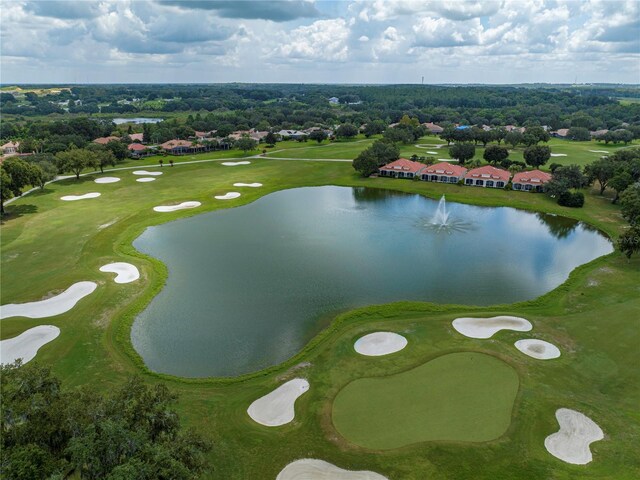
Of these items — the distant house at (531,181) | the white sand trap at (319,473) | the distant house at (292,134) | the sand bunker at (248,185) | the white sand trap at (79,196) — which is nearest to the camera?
the white sand trap at (319,473)

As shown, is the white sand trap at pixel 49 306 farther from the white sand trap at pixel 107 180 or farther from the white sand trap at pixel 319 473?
the white sand trap at pixel 107 180

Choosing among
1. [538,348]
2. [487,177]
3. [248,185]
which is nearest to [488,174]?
[487,177]

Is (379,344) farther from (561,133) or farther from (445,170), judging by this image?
(561,133)

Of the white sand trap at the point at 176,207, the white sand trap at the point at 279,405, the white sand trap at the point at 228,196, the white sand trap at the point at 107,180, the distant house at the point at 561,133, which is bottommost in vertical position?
the white sand trap at the point at 279,405

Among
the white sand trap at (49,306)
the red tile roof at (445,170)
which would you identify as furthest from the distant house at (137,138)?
the white sand trap at (49,306)

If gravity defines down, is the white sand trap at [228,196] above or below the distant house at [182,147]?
below

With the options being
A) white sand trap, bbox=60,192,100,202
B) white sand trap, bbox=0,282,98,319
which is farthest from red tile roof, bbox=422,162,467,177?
white sand trap, bbox=0,282,98,319

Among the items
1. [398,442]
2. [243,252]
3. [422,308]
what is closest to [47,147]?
[243,252]
